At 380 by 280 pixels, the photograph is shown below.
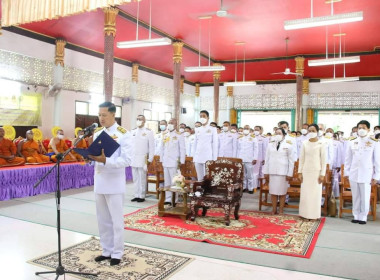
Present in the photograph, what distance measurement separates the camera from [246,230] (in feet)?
15.0

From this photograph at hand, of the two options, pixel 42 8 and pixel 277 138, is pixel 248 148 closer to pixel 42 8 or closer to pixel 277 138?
pixel 277 138

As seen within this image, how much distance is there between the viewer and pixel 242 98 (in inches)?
655

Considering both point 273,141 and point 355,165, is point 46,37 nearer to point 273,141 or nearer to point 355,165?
point 273,141

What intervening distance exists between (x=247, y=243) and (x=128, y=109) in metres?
10.00

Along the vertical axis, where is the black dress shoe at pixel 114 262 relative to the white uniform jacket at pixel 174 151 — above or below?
below

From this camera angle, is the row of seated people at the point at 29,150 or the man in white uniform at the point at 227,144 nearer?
the row of seated people at the point at 29,150

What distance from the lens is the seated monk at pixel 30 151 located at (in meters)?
7.51

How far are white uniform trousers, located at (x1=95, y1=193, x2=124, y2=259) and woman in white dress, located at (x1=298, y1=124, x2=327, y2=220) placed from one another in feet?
10.1

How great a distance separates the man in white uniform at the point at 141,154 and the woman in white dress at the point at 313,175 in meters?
2.78

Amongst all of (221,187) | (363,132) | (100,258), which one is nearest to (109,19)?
(221,187)

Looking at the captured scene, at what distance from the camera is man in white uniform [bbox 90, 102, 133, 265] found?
10.6 feet

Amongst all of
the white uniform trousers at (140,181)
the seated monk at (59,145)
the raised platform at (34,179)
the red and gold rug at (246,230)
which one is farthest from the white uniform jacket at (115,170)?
the seated monk at (59,145)

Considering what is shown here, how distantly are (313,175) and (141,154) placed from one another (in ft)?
10.1

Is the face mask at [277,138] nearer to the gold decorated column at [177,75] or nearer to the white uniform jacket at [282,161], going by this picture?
the white uniform jacket at [282,161]
